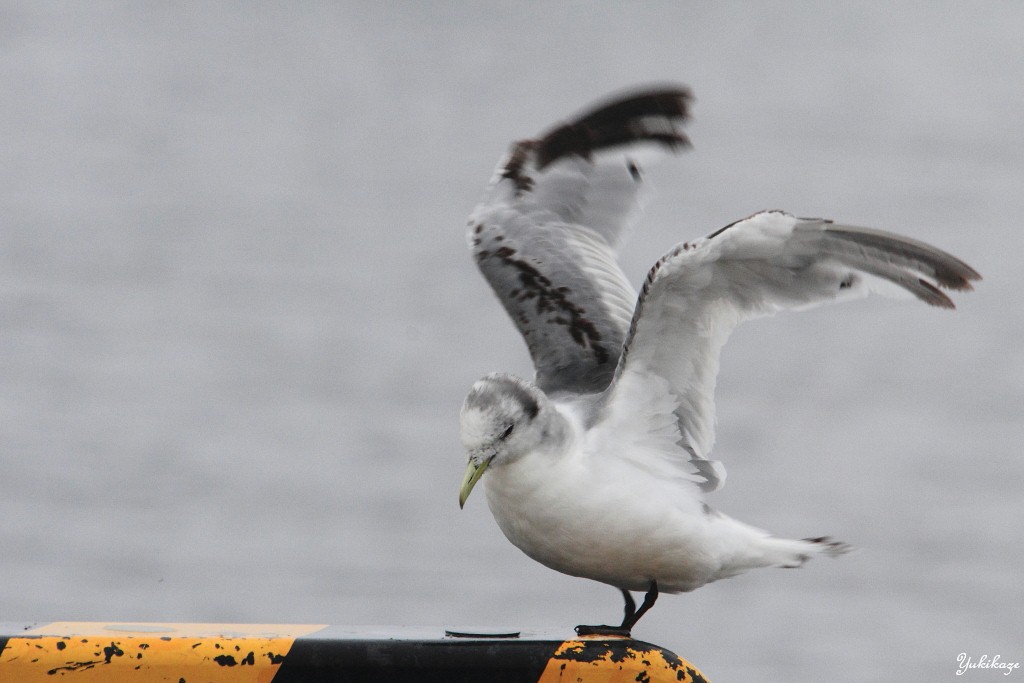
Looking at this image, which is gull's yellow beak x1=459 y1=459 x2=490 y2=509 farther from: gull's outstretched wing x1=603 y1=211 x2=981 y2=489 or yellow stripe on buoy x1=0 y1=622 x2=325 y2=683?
yellow stripe on buoy x1=0 y1=622 x2=325 y2=683

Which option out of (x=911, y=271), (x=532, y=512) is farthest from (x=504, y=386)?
(x=911, y=271)

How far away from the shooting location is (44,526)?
1138 centimetres

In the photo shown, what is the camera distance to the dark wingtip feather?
6109mm

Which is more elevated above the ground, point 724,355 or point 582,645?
point 724,355

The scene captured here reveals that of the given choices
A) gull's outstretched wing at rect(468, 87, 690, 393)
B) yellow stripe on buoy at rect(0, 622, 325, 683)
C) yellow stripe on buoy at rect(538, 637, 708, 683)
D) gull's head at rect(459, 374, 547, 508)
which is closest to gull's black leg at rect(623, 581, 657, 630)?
gull's head at rect(459, 374, 547, 508)

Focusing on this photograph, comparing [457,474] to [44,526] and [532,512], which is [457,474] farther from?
[532,512]

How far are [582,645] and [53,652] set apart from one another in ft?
3.31

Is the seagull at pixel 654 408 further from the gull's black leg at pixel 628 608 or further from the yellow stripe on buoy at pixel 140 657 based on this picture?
the yellow stripe on buoy at pixel 140 657

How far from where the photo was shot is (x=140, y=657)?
2953mm

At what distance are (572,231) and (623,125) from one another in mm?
483

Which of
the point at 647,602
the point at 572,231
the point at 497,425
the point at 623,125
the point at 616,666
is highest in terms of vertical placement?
the point at 623,125

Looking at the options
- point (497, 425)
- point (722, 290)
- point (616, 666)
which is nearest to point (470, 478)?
point (497, 425)

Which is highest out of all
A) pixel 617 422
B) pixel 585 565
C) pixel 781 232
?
pixel 781 232

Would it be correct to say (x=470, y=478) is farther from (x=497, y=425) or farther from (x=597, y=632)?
(x=597, y=632)
